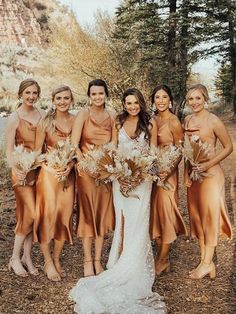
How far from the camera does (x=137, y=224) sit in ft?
16.1

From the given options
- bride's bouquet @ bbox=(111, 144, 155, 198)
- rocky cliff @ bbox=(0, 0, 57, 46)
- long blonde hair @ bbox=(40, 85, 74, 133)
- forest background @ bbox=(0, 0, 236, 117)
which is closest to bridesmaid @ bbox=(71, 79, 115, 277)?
long blonde hair @ bbox=(40, 85, 74, 133)

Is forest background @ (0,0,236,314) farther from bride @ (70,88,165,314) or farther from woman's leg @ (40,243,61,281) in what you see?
bride @ (70,88,165,314)

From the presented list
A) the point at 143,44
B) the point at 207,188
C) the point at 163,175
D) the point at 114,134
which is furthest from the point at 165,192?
the point at 143,44

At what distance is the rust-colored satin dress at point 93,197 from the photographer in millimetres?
4934

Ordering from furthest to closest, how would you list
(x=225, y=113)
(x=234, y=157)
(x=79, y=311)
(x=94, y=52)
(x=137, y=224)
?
(x=225, y=113), (x=94, y=52), (x=234, y=157), (x=137, y=224), (x=79, y=311)

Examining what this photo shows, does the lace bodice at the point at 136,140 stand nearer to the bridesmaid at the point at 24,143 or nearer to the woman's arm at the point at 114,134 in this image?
the woman's arm at the point at 114,134

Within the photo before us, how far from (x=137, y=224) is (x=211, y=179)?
3.12 feet

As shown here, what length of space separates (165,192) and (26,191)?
156cm

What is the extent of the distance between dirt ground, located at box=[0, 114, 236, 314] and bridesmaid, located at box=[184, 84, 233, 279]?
0.26m

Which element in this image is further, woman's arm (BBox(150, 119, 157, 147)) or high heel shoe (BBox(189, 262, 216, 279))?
high heel shoe (BBox(189, 262, 216, 279))

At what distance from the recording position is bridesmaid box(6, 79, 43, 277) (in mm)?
4980

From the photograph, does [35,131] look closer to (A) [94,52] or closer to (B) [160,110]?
(B) [160,110]

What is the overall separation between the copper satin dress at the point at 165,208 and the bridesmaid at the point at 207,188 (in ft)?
0.60

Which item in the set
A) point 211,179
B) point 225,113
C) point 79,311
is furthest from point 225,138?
point 225,113
